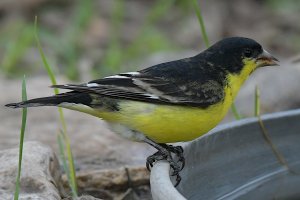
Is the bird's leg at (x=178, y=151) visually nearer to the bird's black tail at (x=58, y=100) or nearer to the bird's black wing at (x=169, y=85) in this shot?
the bird's black wing at (x=169, y=85)

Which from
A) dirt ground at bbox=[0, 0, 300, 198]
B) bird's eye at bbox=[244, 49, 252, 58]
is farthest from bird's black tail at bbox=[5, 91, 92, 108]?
bird's eye at bbox=[244, 49, 252, 58]

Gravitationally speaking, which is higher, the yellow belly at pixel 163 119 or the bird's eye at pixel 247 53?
the bird's eye at pixel 247 53

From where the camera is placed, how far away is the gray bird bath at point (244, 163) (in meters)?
3.91

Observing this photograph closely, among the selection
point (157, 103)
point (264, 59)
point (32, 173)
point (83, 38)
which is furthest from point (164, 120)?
point (83, 38)

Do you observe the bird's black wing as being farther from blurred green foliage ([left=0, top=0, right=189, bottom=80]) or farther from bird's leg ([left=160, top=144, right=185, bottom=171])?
blurred green foliage ([left=0, top=0, right=189, bottom=80])

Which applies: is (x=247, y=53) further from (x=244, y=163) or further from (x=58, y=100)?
(x=58, y=100)

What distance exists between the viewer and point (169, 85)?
169 inches

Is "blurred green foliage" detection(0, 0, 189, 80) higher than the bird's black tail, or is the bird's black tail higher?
"blurred green foliage" detection(0, 0, 189, 80)

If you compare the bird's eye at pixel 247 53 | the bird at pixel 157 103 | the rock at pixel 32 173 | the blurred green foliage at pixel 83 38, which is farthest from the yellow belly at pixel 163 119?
the blurred green foliage at pixel 83 38

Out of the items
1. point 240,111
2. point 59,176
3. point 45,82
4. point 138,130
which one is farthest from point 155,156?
point 45,82

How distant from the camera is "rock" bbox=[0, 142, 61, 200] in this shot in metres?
3.85

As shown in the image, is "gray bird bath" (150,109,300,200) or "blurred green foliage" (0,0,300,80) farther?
"blurred green foliage" (0,0,300,80)

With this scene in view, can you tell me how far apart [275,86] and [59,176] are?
8.85 ft

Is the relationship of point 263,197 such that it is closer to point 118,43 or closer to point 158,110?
point 158,110
